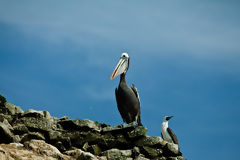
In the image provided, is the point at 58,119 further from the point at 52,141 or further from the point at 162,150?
the point at 162,150

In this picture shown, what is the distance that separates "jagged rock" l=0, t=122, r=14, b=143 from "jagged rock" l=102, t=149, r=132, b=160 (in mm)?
3774

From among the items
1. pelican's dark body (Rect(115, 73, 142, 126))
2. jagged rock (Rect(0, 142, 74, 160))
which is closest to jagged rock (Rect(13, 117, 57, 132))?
jagged rock (Rect(0, 142, 74, 160))

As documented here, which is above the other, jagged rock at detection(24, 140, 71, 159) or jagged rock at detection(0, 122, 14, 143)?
jagged rock at detection(0, 122, 14, 143)

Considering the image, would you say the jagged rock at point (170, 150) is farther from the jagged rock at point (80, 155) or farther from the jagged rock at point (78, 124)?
the jagged rock at point (80, 155)

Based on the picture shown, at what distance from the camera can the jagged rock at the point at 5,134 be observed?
14.7 metres

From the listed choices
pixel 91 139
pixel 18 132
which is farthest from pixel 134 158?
pixel 18 132

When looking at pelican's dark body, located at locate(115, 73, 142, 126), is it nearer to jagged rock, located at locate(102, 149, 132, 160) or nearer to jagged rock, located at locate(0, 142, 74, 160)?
jagged rock, located at locate(102, 149, 132, 160)

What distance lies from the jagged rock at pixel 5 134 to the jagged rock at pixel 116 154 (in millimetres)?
3774

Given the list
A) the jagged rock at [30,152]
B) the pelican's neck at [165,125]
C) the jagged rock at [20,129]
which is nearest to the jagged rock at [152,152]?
the jagged rock at [30,152]

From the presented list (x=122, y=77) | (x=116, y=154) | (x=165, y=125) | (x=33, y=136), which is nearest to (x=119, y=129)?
(x=116, y=154)

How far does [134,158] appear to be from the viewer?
16.1m

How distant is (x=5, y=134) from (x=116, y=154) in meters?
4.42

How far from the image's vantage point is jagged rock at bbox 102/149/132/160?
15.7 m

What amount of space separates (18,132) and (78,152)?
8.46 ft
